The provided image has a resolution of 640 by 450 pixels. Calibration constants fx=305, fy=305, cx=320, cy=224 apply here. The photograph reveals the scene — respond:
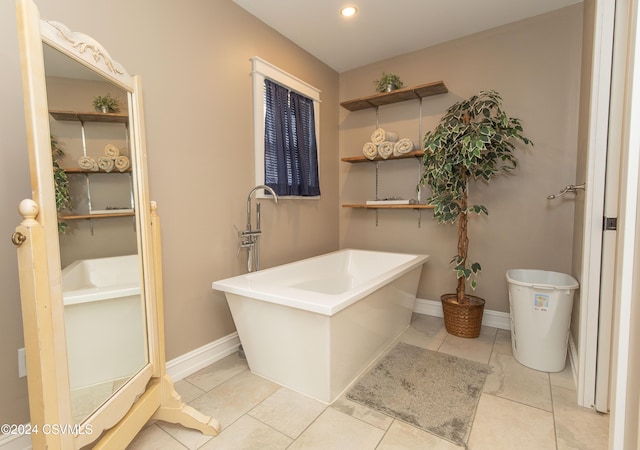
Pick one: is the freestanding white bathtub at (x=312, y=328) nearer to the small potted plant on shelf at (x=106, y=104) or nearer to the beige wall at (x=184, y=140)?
the beige wall at (x=184, y=140)

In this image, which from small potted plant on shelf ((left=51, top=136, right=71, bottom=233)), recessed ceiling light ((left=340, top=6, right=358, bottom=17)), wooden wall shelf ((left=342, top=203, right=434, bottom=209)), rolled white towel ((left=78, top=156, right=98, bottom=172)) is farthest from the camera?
wooden wall shelf ((left=342, top=203, right=434, bottom=209))

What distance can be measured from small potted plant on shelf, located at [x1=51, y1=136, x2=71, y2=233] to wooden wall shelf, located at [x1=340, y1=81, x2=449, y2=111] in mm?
2647

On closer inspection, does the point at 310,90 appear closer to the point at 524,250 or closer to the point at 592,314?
the point at 524,250

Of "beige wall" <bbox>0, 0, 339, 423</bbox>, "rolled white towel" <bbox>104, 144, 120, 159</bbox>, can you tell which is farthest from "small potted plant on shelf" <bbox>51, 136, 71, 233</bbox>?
"beige wall" <bbox>0, 0, 339, 423</bbox>

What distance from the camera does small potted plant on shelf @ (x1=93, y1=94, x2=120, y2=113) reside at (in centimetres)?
127

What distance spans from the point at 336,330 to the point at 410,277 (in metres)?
→ 1.17

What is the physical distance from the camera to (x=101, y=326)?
1.24 m

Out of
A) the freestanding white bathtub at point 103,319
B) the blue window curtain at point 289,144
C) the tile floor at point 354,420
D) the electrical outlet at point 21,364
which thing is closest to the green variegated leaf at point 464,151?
the tile floor at point 354,420

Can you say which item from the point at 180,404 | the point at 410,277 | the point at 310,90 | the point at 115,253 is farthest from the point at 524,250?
the point at 115,253

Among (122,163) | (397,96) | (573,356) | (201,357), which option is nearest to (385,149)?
(397,96)

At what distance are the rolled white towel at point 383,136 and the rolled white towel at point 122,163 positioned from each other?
226cm

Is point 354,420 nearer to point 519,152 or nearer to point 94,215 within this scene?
point 94,215

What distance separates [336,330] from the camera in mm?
1593

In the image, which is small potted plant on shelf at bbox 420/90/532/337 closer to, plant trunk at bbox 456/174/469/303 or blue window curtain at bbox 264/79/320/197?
plant trunk at bbox 456/174/469/303
